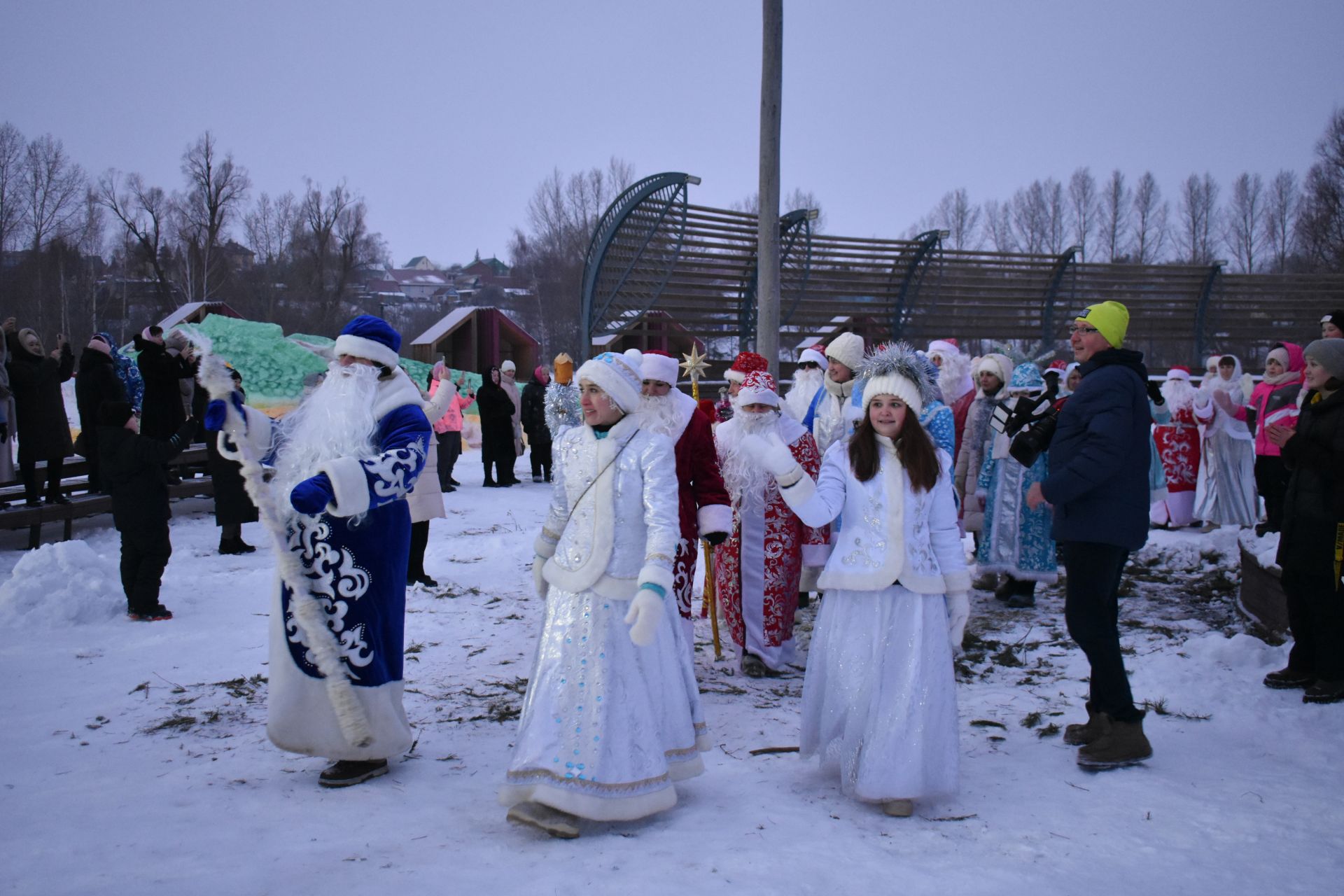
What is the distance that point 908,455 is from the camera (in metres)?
3.75

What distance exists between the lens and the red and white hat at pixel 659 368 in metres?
5.11

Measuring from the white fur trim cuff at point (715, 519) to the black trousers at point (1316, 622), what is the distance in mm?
2911

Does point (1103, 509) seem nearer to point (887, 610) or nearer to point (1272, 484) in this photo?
point (887, 610)

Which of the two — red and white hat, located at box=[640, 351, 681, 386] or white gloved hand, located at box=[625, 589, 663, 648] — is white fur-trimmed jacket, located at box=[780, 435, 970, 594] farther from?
A: red and white hat, located at box=[640, 351, 681, 386]

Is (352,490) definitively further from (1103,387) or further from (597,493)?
(1103,387)

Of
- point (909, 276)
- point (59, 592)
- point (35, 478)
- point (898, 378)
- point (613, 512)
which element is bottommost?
point (59, 592)

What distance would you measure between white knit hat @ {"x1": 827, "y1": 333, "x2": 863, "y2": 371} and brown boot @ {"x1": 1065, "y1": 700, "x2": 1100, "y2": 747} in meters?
3.12

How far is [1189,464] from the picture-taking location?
9.98 m

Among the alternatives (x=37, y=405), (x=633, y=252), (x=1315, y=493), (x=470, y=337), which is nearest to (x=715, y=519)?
(x=1315, y=493)

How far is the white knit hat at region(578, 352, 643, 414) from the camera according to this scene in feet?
11.6

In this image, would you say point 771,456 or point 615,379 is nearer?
point 615,379

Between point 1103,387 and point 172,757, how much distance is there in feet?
14.2

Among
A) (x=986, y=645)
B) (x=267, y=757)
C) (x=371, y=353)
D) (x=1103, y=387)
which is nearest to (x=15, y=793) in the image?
(x=267, y=757)

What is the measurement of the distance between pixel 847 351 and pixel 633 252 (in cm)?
575
